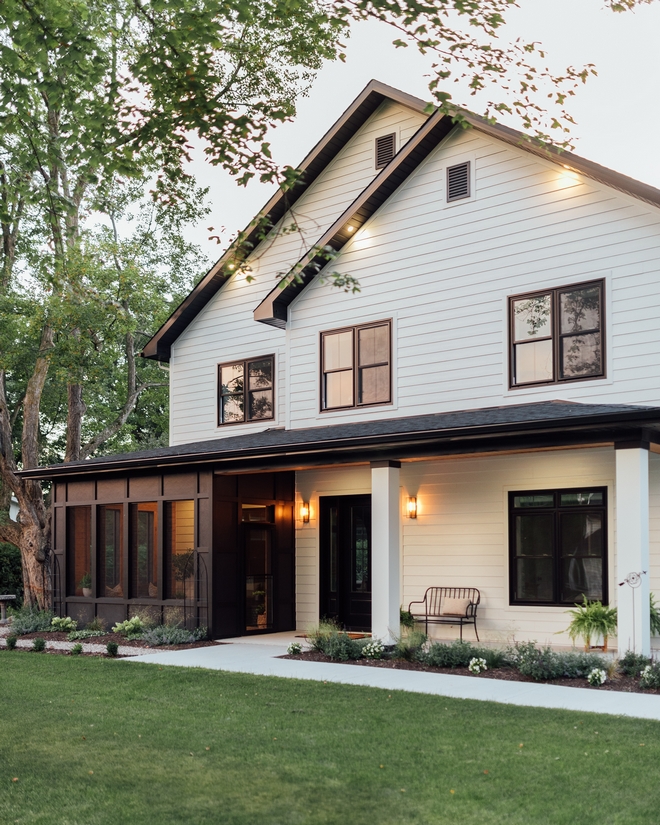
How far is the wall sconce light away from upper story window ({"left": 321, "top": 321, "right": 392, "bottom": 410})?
5.34ft

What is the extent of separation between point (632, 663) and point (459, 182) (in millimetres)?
7802

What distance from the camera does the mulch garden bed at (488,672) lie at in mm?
9625

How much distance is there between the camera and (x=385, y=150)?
16531mm

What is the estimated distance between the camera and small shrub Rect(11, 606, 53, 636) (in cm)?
1622

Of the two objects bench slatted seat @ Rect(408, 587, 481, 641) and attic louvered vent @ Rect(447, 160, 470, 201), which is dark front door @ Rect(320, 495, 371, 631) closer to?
bench slatted seat @ Rect(408, 587, 481, 641)

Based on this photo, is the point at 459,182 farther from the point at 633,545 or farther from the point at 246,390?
the point at 633,545

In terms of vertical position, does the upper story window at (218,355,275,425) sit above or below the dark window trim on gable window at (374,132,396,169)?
below

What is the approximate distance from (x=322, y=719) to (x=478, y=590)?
5996mm

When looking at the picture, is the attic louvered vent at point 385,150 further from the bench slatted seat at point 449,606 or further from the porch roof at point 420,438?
the bench slatted seat at point 449,606

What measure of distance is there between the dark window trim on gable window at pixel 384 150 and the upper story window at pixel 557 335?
441 centimetres

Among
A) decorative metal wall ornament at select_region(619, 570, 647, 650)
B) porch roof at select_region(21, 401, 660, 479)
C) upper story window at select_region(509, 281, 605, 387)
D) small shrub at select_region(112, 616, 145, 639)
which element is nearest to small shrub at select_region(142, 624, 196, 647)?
small shrub at select_region(112, 616, 145, 639)

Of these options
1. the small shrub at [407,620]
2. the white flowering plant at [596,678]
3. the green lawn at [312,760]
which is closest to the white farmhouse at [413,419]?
the small shrub at [407,620]

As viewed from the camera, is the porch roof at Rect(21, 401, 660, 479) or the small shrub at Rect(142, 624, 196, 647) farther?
the small shrub at Rect(142, 624, 196, 647)

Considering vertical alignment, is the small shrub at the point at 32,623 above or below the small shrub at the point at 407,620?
below
